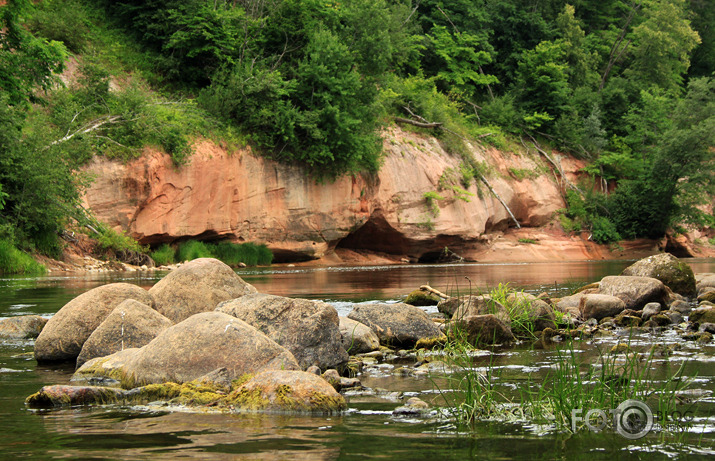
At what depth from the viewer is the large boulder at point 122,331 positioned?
7.09 metres

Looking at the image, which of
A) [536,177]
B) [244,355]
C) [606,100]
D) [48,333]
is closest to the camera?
[244,355]

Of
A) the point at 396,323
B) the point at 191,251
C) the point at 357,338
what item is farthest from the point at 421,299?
the point at 191,251

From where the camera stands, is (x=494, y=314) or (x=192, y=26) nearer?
(x=494, y=314)

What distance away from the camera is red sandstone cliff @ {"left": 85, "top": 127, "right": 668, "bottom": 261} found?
83.3ft

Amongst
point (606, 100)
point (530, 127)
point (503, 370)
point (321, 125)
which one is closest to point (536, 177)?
point (530, 127)

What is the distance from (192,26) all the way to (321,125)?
6885mm

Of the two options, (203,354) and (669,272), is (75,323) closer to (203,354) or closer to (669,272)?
(203,354)

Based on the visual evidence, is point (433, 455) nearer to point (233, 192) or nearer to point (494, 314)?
point (494, 314)

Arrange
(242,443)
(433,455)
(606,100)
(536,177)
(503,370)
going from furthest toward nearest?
(606,100)
(536,177)
(503,370)
(242,443)
(433,455)

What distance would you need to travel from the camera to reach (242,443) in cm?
399

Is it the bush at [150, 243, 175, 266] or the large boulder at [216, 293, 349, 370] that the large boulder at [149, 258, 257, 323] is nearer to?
the large boulder at [216, 293, 349, 370]

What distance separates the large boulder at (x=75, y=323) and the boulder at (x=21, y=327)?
1662 mm

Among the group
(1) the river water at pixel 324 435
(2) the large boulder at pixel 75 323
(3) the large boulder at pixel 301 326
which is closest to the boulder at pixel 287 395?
(1) the river water at pixel 324 435

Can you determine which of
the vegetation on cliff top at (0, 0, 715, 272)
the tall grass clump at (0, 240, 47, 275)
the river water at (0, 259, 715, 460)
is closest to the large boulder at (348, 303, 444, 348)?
the river water at (0, 259, 715, 460)
